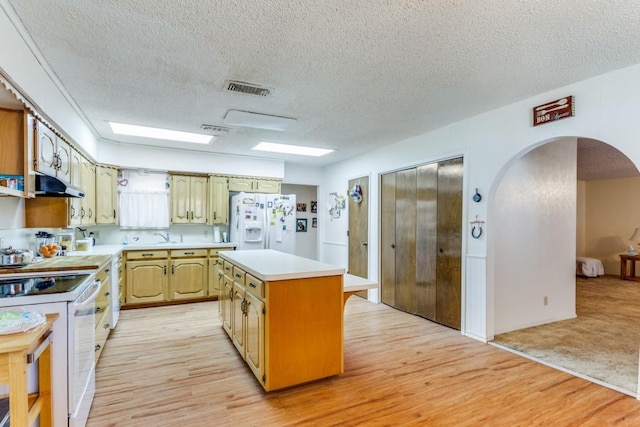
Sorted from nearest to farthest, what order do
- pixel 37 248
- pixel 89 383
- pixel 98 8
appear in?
pixel 98 8, pixel 89 383, pixel 37 248

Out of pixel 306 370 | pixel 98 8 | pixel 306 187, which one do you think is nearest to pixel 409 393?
pixel 306 370

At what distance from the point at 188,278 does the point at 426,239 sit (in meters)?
3.57

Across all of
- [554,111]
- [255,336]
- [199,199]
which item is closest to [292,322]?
[255,336]

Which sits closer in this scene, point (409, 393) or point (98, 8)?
point (98, 8)

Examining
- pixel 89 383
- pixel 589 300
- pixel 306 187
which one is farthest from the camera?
pixel 306 187

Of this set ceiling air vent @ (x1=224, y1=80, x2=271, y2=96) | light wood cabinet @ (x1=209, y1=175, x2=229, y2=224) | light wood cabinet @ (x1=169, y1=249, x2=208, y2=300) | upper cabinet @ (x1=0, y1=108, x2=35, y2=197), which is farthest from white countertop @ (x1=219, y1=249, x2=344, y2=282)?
light wood cabinet @ (x1=209, y1=175, x2=229, y2=224)

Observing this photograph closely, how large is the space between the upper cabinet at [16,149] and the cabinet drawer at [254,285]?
5.58ft

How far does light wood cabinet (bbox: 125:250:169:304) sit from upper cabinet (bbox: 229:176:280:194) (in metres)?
1.58

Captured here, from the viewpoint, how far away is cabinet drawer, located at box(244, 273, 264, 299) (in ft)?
7.91

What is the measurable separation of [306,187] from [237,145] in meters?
2.62

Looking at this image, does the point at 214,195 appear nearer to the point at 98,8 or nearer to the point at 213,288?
the point at 213,288

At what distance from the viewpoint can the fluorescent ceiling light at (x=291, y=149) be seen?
16.2ft

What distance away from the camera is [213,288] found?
5.12 metres

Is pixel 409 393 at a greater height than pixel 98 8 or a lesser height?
Result: lesser
